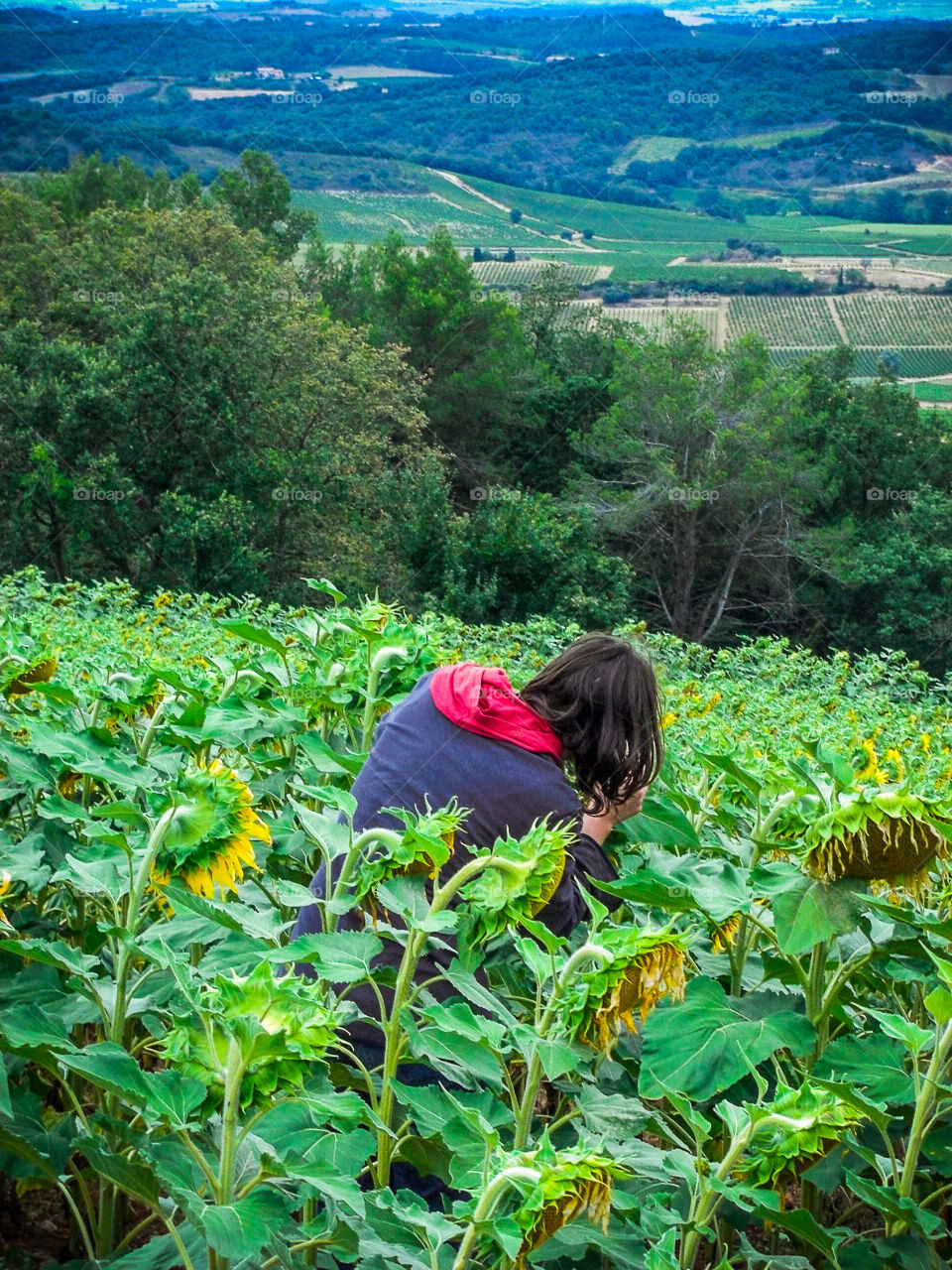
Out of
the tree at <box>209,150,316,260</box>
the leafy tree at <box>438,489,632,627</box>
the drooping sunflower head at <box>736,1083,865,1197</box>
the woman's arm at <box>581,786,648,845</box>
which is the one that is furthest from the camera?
the tree at <box>209,150,316,260</box>

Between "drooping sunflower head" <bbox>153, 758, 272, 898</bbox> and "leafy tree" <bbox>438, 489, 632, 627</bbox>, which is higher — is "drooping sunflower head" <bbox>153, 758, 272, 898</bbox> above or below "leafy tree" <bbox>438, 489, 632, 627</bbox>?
above

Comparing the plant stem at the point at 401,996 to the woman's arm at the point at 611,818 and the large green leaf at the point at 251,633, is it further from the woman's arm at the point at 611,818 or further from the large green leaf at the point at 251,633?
the large green leaf at the point at 251,633

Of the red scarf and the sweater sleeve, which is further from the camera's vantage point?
the red scarf

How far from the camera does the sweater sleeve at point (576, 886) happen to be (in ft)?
5.28

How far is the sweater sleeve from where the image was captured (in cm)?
161

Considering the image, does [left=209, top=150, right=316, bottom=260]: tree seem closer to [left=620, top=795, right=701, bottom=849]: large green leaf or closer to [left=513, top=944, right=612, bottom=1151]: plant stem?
[left=620, top=795, right=701, bottom=849]: large green leaf

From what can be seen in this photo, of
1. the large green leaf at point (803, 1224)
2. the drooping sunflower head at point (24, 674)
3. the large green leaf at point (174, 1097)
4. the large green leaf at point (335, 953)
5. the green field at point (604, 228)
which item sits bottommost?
the green field at point (604, 228)

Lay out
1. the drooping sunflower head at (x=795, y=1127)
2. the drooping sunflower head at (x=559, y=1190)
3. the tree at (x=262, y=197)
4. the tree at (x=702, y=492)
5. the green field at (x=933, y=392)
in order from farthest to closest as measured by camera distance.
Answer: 1. the tree at (x=262, y=197)
2. the green field at (x=933, y=392)
3. the tree at (x=702, y=492)
4. the drooping sunflower head at (x=795, y=1127)
5. the drooping sunflower head at (x=559, y=1190)

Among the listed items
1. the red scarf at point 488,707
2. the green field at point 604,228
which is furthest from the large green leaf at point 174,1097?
the green field at point 604,228

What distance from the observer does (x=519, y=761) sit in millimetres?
1810

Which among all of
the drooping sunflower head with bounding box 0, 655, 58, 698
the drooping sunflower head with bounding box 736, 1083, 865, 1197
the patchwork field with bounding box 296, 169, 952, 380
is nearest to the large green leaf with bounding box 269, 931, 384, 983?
the drooping sunflower head with bounding box 736, 1083, 865, 1197

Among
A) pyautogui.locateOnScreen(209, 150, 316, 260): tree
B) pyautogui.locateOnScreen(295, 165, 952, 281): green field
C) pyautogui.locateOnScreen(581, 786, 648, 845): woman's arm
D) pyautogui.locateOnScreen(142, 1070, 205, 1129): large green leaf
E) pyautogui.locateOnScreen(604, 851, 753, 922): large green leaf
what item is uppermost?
pyautogui.locateOnScreen(142, 1070, 205, 1129): large green leaf

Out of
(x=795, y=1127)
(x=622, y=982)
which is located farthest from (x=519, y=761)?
(x=795, y=1127)

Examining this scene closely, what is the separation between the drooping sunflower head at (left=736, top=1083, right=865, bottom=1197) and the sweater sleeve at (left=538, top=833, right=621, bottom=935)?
1.57 ft
